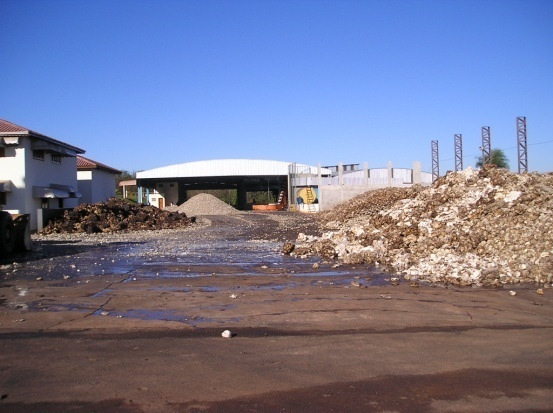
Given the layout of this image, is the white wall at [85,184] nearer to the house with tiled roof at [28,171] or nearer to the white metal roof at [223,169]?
the house with tiled roof at [28,171]

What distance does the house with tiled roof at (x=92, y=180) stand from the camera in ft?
144

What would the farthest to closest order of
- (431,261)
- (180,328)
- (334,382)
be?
(431,261)
(180,328)
(334,382)

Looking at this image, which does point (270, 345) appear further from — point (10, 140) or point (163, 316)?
point (10, 140)

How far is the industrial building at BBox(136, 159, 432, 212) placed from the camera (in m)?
40.5

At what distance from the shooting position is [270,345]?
634cm

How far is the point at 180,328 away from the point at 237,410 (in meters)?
2.99

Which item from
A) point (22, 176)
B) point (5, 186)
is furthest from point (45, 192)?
point (5, 186)

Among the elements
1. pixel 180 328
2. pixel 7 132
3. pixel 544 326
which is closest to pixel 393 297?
pixel 544 326

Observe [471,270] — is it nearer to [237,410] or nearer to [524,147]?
[237,410]

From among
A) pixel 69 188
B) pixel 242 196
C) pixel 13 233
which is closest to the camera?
pixel 13 233

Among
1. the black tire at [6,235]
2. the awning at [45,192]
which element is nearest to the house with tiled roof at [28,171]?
the awning at [45,192]

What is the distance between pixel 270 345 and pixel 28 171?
27170mm

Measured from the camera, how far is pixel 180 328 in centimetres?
719

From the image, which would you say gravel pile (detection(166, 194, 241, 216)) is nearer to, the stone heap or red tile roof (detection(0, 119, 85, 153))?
the stone heap
